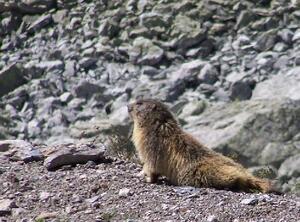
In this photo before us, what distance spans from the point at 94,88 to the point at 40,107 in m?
1.67

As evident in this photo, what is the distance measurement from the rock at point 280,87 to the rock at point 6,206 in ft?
49.8

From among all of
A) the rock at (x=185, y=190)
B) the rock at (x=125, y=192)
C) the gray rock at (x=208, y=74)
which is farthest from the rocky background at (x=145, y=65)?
the rock at (x=125, y=192)

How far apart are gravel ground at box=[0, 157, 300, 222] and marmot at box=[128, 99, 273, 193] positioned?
18 centimetres

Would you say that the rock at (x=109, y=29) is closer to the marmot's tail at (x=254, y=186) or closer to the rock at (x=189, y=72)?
the rock at (x=189, y=72)

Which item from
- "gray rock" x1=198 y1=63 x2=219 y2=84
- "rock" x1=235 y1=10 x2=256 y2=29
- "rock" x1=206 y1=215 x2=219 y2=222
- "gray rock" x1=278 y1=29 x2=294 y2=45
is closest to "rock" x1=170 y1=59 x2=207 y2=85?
"gray rock" x1=198 y1=63 x2=219 y2=84

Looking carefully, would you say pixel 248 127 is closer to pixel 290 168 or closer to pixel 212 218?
pixel 290 168

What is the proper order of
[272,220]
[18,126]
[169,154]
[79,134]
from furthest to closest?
1. [18,126]
2. [79,134]
3. [169,154]
4. [272,220]

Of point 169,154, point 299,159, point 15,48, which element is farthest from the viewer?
point 15,48

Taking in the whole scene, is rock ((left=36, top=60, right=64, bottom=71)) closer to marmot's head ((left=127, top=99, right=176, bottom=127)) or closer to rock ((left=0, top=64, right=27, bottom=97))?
rock ((left=0, top=64, right=27, bottom=97))

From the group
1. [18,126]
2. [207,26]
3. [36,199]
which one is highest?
[36,199]

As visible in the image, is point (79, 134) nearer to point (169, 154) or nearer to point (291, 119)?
point (291, 119)

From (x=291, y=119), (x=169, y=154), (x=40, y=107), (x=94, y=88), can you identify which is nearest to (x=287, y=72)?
(x=291, y=119)

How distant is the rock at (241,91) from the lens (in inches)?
962

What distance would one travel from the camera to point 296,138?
72.6 ft
